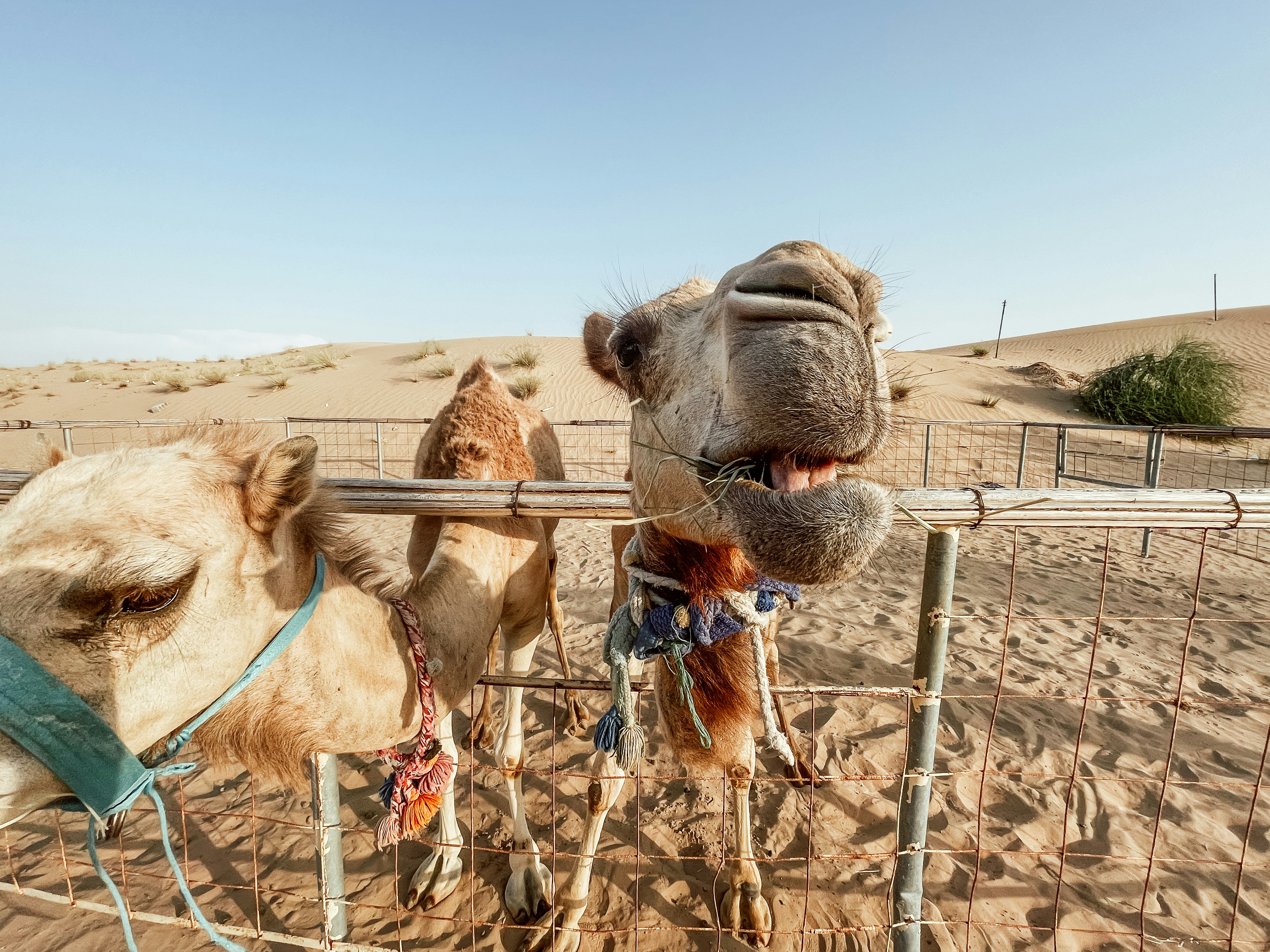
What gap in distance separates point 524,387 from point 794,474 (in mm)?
17351

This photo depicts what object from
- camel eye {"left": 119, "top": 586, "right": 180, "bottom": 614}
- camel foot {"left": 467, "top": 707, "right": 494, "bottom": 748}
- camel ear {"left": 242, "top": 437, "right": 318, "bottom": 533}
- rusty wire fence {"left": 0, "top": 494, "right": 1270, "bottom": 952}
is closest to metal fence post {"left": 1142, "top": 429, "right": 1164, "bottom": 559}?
rusty wire fence {"left": 0, "top": 494, "right": 1270, "bottom": 952}

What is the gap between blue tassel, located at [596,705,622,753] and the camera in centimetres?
180

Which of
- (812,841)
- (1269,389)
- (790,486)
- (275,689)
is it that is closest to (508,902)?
(812,841)

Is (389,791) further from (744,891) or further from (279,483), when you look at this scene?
(744,891)

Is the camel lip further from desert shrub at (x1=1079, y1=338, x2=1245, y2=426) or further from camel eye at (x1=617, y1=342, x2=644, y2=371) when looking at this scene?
desert shrub at (x1=1079, y1=338, x2=1245, y2=426)

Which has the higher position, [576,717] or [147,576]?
[147,576]

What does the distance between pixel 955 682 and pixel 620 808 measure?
2.70m

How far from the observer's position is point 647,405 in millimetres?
1610

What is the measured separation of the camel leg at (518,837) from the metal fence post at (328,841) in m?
0.67

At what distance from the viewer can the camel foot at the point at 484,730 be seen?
3725 millimetres

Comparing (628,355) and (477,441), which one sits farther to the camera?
(477,441)

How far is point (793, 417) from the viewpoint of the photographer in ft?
3.49

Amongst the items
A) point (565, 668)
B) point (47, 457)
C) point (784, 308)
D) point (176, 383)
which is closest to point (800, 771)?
point (565, 668)

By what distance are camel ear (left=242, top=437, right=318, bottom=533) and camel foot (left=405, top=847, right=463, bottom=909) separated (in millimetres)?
2045
